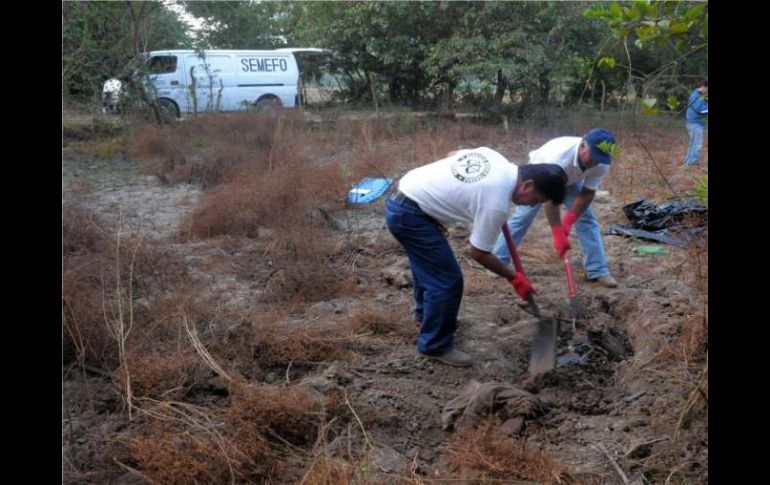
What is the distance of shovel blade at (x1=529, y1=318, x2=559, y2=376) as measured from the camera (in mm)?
4449

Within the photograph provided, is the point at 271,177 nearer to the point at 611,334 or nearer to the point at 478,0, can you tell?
the point at 611,334

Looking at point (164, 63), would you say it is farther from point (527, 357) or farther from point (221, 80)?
point (527, 357)

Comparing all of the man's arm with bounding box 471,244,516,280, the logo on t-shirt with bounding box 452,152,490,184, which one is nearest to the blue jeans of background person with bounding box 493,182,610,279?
the man's arm with bounding box 471,244,516,280

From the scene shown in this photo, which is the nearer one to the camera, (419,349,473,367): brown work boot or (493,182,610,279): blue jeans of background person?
(419,349,473,367): brown work boot

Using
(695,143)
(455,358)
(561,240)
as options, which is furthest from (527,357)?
(695,143)

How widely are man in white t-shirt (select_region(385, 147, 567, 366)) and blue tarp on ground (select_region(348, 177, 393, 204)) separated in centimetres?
450

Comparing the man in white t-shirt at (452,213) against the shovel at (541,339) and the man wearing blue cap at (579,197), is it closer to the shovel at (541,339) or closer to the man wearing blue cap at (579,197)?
the shovel at (541,339)

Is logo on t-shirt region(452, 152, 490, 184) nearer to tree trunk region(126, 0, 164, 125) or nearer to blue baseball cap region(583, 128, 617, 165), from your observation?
blue baseball cap region(583, 128, 617, 165)

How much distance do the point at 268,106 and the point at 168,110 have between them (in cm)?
223

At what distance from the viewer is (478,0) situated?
15.7m

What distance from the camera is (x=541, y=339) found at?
188 inches

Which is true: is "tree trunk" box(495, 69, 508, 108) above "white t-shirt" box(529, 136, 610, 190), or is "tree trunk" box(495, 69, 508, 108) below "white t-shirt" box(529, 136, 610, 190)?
above

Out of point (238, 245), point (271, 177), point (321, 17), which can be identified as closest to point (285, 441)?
point (238, 245)

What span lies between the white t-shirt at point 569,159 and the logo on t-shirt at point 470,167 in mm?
1390
